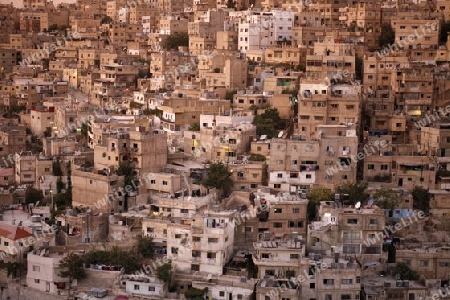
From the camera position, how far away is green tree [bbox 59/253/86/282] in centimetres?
2627

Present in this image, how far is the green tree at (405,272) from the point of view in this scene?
2608 centimetres

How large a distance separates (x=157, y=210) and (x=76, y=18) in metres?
34.0

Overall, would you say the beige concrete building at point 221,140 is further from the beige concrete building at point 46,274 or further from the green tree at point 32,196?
the beige concrete building at point 46,274

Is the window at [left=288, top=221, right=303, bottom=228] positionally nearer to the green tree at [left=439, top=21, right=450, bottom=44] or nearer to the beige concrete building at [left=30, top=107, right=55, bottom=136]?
the beige concrete building at [left=30, top=107, right=55, bottom=136]

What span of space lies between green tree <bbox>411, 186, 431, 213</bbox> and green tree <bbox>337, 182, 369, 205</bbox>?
158 centimetres

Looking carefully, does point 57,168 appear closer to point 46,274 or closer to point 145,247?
point 46,274

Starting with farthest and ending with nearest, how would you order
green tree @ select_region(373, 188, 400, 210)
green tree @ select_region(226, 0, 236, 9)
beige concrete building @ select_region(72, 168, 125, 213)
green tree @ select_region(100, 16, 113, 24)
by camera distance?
1. green tree @ select_region(100, 16, 113, 24)
2. green tree @ select_region(226, 0, 236, 9)
3. beige concrete building @ select_region(72, 168, 125, 213)
4. green tree @ select_region(373, 188, 400, 210)

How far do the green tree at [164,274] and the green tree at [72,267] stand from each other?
2227 mm

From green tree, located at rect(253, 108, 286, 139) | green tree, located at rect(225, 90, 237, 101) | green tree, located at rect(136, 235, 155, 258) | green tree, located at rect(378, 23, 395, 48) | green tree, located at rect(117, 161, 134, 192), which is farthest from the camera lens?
green tree, located at rect(378, 23, 395, 48)

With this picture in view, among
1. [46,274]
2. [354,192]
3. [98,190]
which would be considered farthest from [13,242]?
[354,192]

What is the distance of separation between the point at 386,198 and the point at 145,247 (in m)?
7.31

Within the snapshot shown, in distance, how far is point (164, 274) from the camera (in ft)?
84.2

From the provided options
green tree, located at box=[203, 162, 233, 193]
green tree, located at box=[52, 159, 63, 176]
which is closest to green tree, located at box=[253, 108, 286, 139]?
green tree, located at box=[203, 162, 233, 193]

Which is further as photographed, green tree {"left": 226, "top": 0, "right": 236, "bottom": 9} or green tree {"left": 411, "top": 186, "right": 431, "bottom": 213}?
green tree {"left": 226, "top": 0, "right": 236, "bottom": 9}
